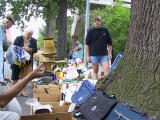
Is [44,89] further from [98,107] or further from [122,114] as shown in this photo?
[122,114]

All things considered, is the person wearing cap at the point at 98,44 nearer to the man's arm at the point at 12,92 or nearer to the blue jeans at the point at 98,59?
the blue jeans at the point at 98,59

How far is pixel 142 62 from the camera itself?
338 cm

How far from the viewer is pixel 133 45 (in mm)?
3559

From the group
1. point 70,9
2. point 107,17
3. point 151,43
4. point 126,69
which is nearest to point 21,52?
point 126,69

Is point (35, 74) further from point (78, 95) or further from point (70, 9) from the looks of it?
point (70, 9)

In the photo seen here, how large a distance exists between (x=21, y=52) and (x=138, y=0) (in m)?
2.93

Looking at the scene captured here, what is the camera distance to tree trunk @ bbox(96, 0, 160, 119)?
10.3 ft

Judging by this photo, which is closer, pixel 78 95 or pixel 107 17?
pixel 78 95

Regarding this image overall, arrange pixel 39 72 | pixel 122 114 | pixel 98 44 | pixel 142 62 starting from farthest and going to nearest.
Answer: pixel 98 44 < pixel 142 62 < pixel 122 114 < pixel 39 72

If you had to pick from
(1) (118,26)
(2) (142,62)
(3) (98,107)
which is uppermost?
(1) (118,26)

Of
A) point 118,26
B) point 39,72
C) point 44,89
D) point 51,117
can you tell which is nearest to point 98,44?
point 44,89

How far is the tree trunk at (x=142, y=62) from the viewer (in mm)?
3135

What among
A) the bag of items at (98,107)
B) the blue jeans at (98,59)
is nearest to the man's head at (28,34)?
the blue jeans at (98,59)

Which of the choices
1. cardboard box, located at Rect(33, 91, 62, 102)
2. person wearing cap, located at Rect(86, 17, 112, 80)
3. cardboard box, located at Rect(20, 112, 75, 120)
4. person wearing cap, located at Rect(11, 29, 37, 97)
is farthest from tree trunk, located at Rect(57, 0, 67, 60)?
cardboard box, located at Rect(20, 112, 75, 120)
